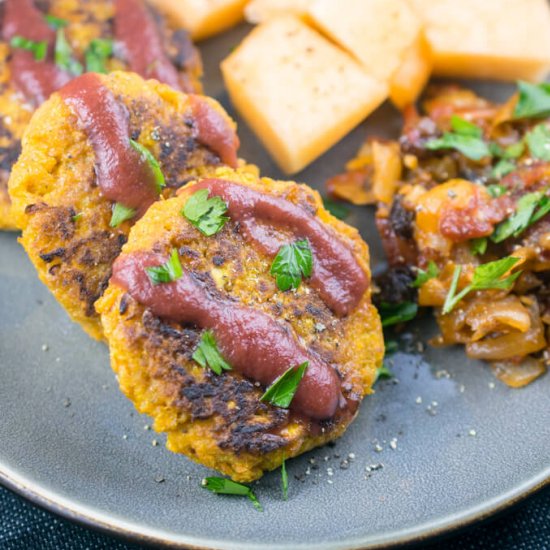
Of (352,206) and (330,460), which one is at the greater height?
(352,206)

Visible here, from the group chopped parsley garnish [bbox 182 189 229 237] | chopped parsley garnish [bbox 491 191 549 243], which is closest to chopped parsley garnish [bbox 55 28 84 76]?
chopped parsley garnish [bbox 182 189 229 237]

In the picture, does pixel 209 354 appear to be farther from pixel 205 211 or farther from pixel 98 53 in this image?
pixel 98 53

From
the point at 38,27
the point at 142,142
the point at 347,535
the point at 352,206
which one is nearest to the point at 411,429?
the point at 347,535

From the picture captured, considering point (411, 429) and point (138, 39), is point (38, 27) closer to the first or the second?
point (138, 39)

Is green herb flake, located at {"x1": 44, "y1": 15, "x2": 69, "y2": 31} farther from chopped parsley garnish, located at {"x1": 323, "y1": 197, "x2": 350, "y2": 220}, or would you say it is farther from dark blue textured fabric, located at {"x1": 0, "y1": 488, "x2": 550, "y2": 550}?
dark blue textured fabric, located at {"x1": 0, "y1": 488, "x2": 550, "y2": 550}

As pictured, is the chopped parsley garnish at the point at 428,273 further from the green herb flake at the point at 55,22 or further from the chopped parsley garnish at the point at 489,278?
the green herb flake at the point at 55,22

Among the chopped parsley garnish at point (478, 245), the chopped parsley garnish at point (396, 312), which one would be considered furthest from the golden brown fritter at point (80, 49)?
the chopped parsley garnish at point (478, 245)

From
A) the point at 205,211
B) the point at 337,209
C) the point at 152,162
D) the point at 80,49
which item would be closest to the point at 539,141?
the point at 337,209
